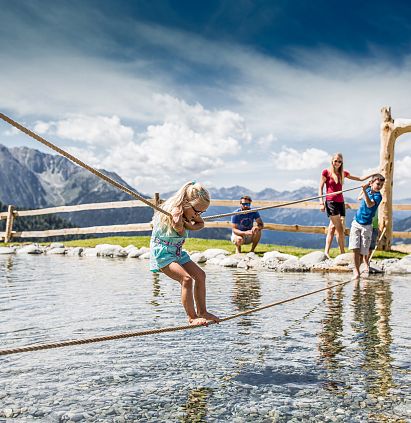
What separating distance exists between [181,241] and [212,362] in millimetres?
A: 1302

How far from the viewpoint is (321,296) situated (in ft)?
30.0

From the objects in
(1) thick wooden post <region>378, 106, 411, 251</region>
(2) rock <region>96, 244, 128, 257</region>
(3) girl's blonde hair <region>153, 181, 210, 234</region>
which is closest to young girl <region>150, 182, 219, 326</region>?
(3) girl's blonde hair <region>153, 181, 210, 234</region>

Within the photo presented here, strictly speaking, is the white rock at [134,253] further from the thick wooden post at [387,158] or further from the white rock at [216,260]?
the thick wooden post at [387,158]

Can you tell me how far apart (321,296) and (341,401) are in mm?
5412

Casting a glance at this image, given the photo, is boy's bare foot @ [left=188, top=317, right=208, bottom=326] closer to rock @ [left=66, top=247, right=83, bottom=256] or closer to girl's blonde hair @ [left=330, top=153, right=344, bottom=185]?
girl's blonde hair @ [left=330, top=153, right=344, bottom=185]

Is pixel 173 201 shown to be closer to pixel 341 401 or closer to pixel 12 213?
pixel 341 401

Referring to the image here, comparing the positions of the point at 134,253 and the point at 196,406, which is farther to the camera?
the point at 134,253

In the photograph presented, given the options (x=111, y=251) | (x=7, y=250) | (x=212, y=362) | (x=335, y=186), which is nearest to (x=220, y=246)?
(x=111, y=251)

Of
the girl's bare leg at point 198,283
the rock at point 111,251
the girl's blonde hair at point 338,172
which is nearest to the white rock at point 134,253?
the rock at point 111,251

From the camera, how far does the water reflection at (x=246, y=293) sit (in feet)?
25.3

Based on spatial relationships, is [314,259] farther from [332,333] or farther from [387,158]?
[332,333]

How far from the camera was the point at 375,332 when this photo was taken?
6.07 metres

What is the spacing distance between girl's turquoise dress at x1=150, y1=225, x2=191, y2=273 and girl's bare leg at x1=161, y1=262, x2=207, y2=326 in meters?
0.08

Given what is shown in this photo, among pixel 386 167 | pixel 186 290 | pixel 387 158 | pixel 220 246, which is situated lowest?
pixel 220 246
